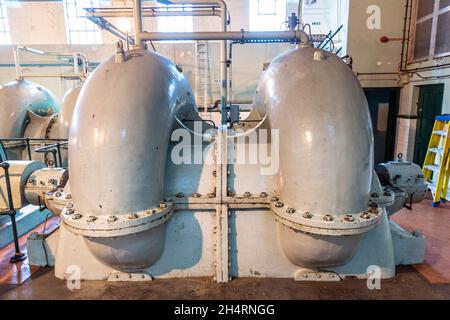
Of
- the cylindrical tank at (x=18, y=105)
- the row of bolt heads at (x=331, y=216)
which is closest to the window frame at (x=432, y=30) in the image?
the row of bolt heads at (x=331, y=216)

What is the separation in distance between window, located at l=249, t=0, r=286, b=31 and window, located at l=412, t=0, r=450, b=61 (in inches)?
160

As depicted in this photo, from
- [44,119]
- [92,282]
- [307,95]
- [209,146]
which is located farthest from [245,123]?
[44,119]

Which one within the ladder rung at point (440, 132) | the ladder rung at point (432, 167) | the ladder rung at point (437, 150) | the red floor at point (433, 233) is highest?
the ladder rung at point (440, 132)

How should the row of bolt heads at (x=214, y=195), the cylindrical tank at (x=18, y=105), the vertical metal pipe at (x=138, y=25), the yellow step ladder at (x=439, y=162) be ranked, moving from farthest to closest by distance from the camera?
the cylindrical tank at (x=18, y=105) → the yellow step ladder at (x=439, y=162) → the vertical metal pipe at (x=138, y=25) → the row of bolt heads at (x=214, y=195)

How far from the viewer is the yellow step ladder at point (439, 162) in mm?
3429

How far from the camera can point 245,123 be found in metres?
2.27

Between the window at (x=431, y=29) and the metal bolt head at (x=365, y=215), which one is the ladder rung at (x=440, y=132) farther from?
the metal bolt head at (x=365, y=215)

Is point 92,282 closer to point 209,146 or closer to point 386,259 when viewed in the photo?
point 209,146

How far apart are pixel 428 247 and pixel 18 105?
187 inches

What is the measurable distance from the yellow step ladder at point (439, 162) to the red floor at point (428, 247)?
0.54ft

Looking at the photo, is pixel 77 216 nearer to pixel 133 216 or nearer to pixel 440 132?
pixel 133 216

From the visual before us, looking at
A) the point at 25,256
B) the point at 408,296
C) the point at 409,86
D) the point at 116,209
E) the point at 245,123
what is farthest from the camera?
the point at 409,86

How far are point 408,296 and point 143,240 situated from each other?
144 cm

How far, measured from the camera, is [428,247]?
7.41ft
